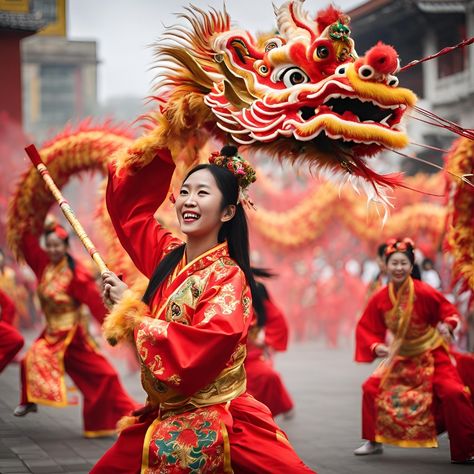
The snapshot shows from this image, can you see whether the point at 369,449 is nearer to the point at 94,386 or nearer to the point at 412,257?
the point at 412,257

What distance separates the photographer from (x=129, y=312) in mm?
3945

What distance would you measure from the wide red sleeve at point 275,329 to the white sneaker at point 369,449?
136 cm

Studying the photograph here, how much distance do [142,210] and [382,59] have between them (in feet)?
4.42

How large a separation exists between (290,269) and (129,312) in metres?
12.8

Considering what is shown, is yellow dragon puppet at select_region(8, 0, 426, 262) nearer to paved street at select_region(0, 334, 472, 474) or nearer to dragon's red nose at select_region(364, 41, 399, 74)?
dragon's red nose at select_region(364, 41, 399, 74)

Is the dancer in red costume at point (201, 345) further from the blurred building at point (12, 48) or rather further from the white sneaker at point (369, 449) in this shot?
the blurred building at point (12, 48)

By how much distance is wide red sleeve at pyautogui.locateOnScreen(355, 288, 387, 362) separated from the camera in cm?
715

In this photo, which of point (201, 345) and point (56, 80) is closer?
point (201, 345)

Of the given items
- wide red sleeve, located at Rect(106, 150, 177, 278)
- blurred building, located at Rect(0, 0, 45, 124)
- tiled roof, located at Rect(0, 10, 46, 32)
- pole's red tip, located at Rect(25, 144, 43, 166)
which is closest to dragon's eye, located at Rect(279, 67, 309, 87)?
wide red sleeve, located at Rect(106, 150, 177, 278)

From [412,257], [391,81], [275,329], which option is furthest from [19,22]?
[391,81]

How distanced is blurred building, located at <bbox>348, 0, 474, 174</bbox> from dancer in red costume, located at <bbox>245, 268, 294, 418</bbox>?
1120 centimetres

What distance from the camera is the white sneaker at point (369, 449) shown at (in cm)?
699

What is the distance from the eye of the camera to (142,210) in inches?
186

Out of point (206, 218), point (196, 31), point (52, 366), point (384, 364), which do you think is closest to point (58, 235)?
point (52, 366)
